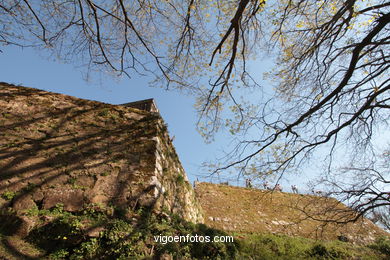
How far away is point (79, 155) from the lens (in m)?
3.71

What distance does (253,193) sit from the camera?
11477mm

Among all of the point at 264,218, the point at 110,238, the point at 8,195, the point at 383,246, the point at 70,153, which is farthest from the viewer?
the point at 264,218

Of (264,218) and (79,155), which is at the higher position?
(79,155)

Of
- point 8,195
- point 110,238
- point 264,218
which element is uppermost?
point 8,195

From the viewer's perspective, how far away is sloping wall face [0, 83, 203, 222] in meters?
3.18

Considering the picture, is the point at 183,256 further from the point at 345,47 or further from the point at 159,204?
the point at 345,47

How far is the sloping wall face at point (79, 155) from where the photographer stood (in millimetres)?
3176

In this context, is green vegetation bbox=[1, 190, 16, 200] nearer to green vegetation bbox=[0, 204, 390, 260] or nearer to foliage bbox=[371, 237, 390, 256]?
green vegetation bbox=[0, 204, 390, 260]

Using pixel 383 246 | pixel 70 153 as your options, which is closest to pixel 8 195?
pixel 70 153

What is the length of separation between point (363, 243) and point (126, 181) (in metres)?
10.5

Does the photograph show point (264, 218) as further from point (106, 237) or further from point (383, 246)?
point (106, 237)

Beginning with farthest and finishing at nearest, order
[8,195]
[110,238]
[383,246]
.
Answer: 1. [383,246]
2. [8,195]
3. [110,238]

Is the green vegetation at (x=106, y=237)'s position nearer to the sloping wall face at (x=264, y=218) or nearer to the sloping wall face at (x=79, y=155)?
the sloping wall face at (x=79, y=155)

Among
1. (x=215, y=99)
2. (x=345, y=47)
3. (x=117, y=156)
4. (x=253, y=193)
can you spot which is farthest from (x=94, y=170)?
(x=253, y=193)
